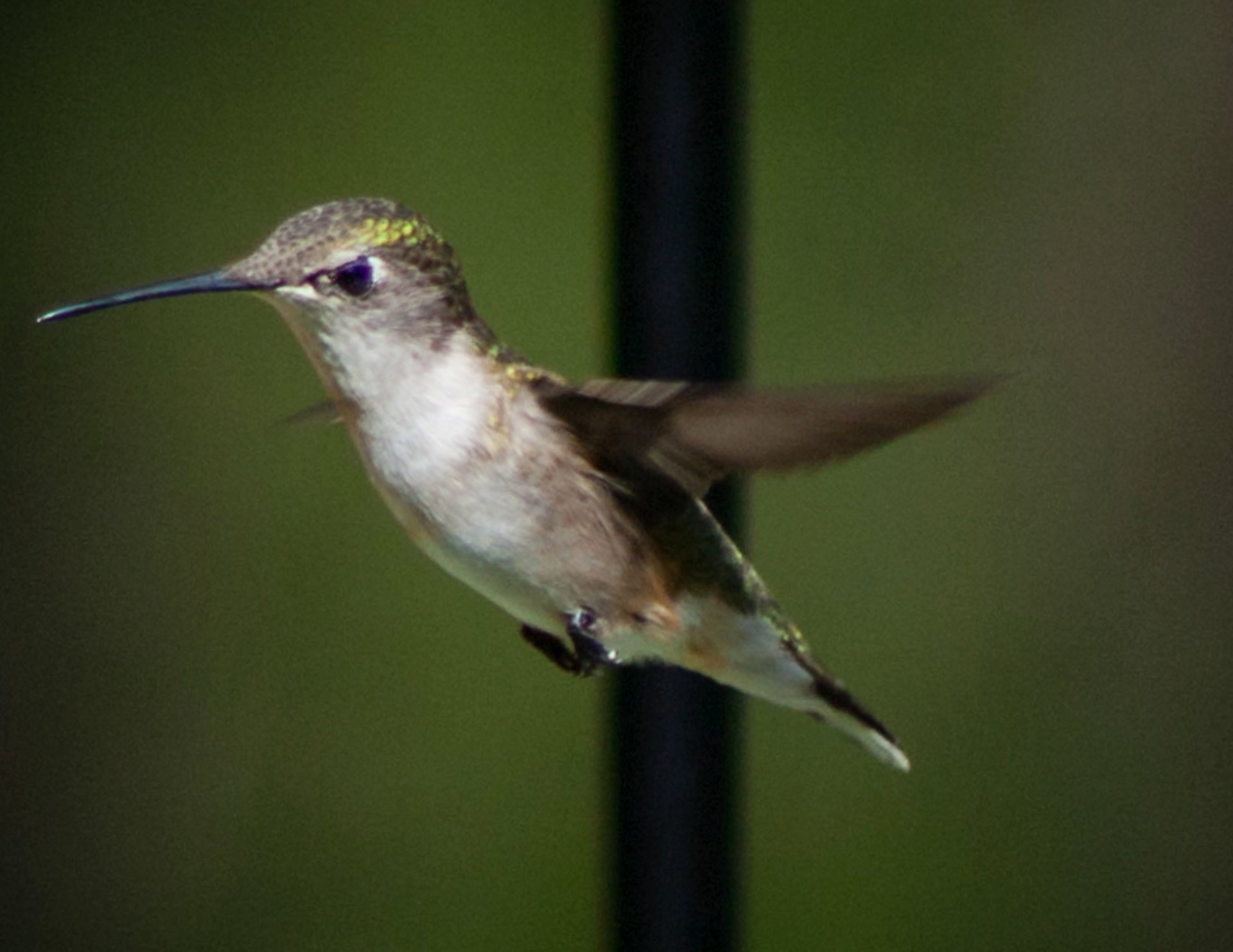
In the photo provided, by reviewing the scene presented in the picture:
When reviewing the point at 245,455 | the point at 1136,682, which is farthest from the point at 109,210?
the point at 1136,682

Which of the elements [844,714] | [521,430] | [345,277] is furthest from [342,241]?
[844,714]

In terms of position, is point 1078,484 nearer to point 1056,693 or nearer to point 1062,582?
point 1062,582

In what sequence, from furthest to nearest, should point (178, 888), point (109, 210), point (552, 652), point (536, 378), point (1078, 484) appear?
point (1078, 484) → point (178, 888) → point (109, 210) → point (552, 652) → point (536, 378)

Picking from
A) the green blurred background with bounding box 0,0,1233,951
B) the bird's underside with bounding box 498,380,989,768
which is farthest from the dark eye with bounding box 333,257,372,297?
the green blurred background with bounding box 0,0,1233,951

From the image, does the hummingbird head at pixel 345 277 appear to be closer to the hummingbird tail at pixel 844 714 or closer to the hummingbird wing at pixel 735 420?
the hummingbird wing at pixel 735 420

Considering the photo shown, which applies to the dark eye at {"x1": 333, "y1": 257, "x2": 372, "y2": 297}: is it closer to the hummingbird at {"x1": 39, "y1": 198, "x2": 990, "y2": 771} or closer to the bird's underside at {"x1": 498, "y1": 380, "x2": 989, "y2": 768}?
the hummingbird at {"x1": 39, "y1": 198, "x2": 990, "y2": 771}

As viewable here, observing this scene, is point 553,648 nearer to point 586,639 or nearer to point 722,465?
point 586,639

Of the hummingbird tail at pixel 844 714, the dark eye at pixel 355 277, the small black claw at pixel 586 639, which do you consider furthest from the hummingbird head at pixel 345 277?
the hummingbird tail at pixel 844 714

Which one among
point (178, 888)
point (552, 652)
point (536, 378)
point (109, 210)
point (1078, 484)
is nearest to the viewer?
point (536, 378)
